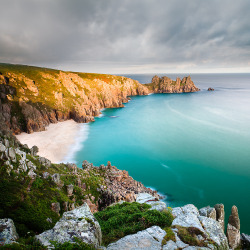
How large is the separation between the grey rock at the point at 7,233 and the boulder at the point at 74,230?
1036 mm

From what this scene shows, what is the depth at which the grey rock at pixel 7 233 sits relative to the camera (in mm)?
6690

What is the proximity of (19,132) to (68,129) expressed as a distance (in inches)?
708

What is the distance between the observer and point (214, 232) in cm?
1043

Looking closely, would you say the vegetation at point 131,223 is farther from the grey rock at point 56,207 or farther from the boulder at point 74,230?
the grey rock at point 56,207

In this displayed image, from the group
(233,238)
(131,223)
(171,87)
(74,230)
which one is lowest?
(233,238)

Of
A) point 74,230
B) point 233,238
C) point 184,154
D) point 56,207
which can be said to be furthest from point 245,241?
point 184,154

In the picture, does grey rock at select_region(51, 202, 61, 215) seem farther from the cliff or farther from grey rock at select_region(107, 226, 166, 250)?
the cliff

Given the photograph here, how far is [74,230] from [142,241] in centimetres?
398

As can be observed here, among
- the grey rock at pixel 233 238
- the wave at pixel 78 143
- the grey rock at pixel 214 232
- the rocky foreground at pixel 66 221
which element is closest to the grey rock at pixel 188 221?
the rocky foreground at pixel 66 221

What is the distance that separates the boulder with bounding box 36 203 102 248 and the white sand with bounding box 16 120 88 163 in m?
37.7

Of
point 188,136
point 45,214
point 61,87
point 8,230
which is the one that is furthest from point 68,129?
point 8,230

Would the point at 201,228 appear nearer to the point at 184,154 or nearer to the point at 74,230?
the point at 74,230

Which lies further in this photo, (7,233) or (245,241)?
(245,241)

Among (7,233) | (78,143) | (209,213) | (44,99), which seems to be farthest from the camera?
(44,99)
